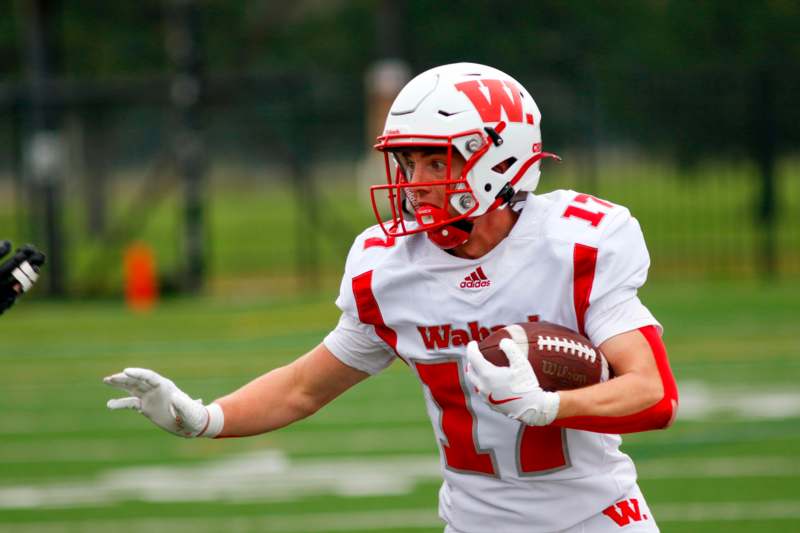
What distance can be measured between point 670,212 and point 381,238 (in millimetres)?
18381

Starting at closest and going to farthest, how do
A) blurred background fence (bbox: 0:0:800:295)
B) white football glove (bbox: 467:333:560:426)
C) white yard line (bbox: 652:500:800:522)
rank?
white football glove (bbox: 467:333:560:426), white yard line (bbox: 652:500:800:522), blurred background fence (bbox: 0:0:800:295)

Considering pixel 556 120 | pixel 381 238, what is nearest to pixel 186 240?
pixel 556 120

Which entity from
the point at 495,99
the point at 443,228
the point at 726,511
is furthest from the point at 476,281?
the point at 726,511

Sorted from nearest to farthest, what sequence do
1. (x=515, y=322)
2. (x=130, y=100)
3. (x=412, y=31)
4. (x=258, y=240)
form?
(x=515, y=322) < (x=130, y=100) < (x=412, y=31) < (x=258, y=240)

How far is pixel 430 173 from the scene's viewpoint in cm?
340

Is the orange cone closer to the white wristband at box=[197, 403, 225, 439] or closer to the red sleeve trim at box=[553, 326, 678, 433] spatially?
the white wristband at box=[197, 403, 225, 439]

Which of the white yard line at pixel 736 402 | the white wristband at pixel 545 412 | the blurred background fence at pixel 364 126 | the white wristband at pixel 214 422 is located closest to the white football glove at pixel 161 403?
the white wristband at pixel 214 422

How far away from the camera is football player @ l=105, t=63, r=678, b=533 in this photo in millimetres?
3252

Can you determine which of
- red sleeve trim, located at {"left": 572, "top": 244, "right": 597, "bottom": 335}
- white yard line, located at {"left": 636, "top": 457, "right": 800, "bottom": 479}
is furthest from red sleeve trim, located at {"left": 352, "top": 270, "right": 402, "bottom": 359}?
white yard line, located at {"left": 636, "top": 457, "right": 800, "bottom": 479}

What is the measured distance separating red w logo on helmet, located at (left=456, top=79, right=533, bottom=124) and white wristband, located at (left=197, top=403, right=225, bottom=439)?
1038mm

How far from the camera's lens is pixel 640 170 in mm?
17328

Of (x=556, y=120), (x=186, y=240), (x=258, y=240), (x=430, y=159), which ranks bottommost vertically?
(x=258, y=240)

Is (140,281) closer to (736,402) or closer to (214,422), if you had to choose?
(736,402)

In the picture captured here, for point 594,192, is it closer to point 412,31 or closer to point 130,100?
point 412,31
